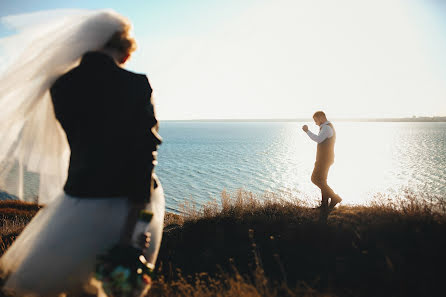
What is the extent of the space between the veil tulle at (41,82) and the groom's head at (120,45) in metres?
0.03

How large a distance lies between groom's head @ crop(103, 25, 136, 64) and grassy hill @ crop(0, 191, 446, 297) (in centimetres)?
232

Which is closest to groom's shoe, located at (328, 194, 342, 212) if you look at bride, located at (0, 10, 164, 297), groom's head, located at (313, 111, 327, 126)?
groom's head, located at (313, 111, 327, 126)

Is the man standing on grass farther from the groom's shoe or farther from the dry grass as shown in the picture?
the dry grass

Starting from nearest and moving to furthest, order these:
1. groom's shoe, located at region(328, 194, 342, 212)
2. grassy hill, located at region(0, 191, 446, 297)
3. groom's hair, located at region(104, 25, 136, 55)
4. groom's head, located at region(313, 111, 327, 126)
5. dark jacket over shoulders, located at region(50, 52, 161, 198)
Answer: dark jacket over shoulders, located at region(50, 52, 161, 198)
groom's hair, located at region(104, 25, 136, 55)
grassy hill, located at region(0, 191, 446, 297)
groom's shoe, located at region(328, 194, 342, 212)
groom's head, located at region(313, 111, 327, 126)

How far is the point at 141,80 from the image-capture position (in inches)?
65.8

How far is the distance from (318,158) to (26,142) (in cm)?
567

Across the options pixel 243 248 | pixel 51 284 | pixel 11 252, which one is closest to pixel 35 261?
pixel 51 284

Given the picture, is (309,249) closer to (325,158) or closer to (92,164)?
(325,158)

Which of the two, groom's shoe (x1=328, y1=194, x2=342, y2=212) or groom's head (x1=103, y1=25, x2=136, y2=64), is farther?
groom's shoe (x1=328, y1=194, x2=342, y2=212)

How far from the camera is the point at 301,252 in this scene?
15.6 ft

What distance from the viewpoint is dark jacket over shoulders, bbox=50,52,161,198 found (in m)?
1.55

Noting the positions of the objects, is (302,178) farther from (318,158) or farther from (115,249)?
(115,249)

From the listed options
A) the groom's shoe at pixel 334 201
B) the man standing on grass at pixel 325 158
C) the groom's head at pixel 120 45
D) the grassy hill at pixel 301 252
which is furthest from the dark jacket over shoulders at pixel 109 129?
the groom's shoe at pixel 334 201

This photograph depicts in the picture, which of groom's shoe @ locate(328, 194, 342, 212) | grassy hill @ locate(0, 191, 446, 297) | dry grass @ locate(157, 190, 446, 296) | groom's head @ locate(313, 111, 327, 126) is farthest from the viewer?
groom's head @ locate(313, 111, 327, 126)
